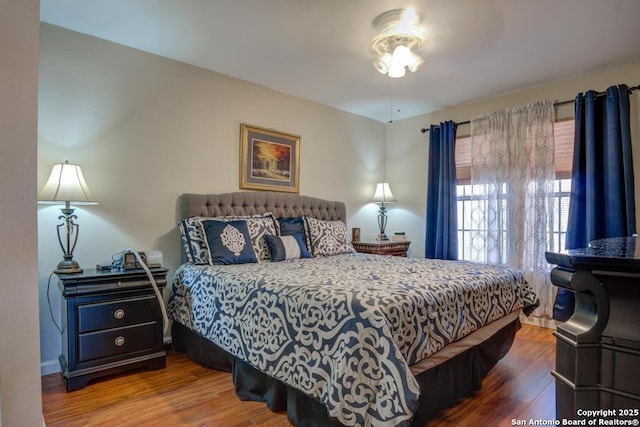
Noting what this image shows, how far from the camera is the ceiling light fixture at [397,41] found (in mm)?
2330

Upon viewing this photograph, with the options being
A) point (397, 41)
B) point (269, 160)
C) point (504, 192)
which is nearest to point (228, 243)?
point (269, 160)

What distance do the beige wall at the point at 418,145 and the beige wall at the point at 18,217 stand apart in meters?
4.18

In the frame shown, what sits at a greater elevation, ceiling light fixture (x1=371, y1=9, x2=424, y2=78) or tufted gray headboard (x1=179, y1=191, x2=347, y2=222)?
ceiling light fixture (x1=371, y1=9, x2=424, y2=78)

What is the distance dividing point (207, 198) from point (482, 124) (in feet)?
10.7

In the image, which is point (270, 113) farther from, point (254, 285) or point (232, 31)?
point (254, 285)

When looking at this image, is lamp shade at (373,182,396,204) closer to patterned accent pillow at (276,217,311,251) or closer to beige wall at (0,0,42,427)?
patterned accent pillow at (276,217,311,251)

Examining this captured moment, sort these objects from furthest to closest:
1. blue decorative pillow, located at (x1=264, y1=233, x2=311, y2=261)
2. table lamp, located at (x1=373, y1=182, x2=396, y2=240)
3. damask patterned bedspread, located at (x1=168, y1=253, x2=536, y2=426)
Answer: table lamp, located at (x1=373, y1=182, x2=396, y2=240)
blue decorative pillow, located at (x1=264, y1=233, x2=311, y2=261)
damask patterned bedspread, located at (x1=168, y1=253, x2=536, y2=426)

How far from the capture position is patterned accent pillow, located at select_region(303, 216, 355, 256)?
3.39 metres

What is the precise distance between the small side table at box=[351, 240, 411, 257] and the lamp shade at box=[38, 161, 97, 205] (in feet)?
9.42

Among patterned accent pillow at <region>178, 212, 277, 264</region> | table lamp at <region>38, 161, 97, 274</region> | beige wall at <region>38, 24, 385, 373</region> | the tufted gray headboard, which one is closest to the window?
the tufted gray headboard

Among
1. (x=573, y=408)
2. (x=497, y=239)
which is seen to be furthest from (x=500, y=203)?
(x=573, y=408)

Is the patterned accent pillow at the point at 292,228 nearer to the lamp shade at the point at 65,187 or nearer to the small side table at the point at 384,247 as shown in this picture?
the small side table at the point at 384,247

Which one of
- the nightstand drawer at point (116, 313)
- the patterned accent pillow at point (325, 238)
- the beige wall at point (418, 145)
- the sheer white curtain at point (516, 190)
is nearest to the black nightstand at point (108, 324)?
the nightstand drawer at point (116, 313)

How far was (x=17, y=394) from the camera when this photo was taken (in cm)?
127
